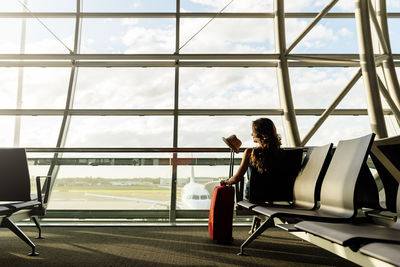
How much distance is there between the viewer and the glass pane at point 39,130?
660cm

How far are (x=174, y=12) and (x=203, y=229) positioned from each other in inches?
200

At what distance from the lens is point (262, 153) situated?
305cm

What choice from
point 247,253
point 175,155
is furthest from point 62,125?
point 247,253

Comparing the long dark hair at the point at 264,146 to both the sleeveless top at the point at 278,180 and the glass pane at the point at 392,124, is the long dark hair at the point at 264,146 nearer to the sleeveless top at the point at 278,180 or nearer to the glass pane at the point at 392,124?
the sleeveless top at the point at 278,180

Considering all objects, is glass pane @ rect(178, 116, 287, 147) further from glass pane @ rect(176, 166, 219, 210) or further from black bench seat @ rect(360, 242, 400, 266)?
black bench seat @ rect(360, 242, 400, 266)

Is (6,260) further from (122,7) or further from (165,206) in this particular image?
(122,7)

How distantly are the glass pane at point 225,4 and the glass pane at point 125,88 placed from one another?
1520 mm

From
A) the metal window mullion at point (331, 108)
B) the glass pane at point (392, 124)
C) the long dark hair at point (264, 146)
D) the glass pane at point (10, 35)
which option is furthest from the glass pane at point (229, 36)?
the long dark hair at point (264, 146)

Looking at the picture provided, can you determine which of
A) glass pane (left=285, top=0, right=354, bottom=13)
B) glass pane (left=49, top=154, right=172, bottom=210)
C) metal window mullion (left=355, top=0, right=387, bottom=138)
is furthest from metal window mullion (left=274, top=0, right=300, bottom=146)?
glass pane (left=49, top=154, right=172, bottom=210)

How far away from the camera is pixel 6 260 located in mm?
2369

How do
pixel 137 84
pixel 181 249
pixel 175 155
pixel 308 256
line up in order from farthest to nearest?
pixel 137 84
pixel 175 155
pixel 181 249
pixel 308 256

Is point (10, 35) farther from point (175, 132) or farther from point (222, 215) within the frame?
point (222, 215)

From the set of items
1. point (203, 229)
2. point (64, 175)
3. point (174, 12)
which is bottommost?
point (203, 229)

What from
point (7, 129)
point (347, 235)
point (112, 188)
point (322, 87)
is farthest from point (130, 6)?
point (347, 235)
